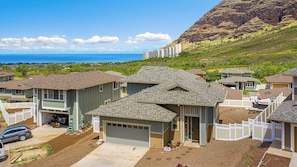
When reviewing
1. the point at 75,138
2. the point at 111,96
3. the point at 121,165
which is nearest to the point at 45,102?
the point at 75,138

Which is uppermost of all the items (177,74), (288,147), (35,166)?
(177,74)

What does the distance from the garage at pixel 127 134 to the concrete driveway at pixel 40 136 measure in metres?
5.62

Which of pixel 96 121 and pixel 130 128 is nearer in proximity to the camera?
pixel 130 128

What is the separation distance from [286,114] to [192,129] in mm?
6392

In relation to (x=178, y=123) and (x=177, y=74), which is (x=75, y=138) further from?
(x=177, y=74)

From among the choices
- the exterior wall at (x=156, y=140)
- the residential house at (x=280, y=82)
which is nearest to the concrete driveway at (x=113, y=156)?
the exterior wall at (x=156, y=140)

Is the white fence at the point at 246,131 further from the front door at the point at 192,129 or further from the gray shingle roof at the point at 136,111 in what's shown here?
→ the gray shingle roof at the point at 136,111

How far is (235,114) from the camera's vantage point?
2831 centimetres

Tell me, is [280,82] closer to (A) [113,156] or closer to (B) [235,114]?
(B) [235,114]

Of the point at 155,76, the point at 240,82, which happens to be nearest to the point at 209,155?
the point at 155,76

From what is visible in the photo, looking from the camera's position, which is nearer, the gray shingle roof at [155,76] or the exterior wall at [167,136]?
the exterior wall at [167,136]

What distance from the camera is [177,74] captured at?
26125 mm

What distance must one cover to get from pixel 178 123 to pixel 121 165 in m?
5.61

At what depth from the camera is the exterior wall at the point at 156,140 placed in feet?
59.2
